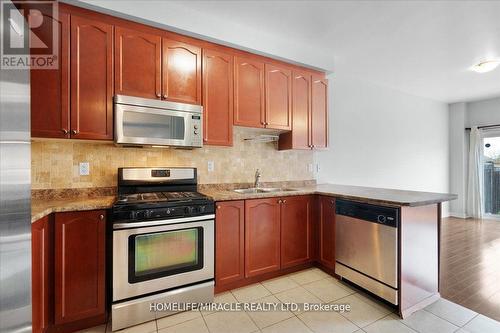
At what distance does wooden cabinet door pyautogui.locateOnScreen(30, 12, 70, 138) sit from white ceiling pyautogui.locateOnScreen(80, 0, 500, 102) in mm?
362

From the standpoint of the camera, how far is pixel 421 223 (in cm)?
202

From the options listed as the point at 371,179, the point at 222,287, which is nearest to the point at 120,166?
the point at 222,287

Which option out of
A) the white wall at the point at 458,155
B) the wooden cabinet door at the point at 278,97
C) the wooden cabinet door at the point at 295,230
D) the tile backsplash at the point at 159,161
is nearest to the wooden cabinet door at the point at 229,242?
the wooden cabinet door at the point at 295,230

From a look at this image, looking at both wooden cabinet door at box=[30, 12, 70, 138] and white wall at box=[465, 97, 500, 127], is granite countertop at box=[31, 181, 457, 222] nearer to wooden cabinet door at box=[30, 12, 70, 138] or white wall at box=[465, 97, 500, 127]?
wooden cabinet door at box=[30, 12, 70, 138]

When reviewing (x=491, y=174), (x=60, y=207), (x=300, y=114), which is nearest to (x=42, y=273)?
(x=60, y=207)

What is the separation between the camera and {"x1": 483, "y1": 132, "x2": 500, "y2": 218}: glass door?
5.16 m

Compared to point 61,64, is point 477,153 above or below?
below

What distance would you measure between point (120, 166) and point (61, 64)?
3.04 ft

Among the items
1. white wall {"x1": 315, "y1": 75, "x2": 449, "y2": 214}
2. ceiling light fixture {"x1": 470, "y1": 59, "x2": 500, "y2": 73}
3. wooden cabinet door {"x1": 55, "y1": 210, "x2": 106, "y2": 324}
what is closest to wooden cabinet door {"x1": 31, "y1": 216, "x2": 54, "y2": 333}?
wooden cabinet door {"x1": 55, "y1": 210, "x2": 106, "y2": 324}

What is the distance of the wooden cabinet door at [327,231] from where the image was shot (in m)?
2.53

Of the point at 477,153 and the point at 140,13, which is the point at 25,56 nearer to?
the point at 140,13

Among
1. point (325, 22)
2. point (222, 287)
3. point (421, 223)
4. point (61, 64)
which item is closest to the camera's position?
point (61, 64)

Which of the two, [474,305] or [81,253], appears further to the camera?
[474,305]

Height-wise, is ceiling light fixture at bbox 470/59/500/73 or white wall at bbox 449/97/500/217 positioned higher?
ceiling light fixture at bbox 470/59/500/73
